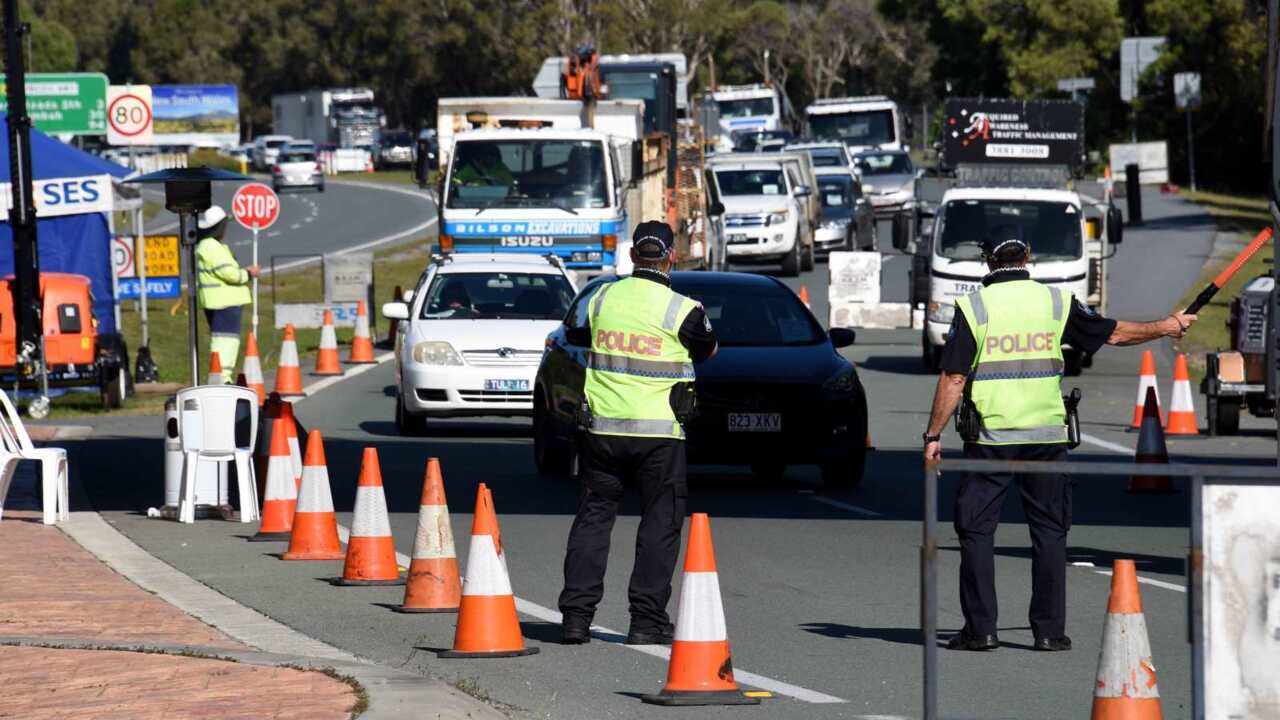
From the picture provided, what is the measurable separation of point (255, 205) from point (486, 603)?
22.0 meters

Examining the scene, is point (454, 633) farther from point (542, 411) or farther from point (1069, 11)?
point (1069, 11)

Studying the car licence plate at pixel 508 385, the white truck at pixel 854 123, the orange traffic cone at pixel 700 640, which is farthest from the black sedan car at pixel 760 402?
the white truck at pixel 854 123

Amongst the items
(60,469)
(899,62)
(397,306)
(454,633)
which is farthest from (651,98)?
(899,62)

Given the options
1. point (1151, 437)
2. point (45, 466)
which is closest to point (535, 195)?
point (1151, 437)

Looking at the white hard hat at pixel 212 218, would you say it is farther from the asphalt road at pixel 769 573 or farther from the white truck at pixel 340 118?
the white truck at pixel 340 118

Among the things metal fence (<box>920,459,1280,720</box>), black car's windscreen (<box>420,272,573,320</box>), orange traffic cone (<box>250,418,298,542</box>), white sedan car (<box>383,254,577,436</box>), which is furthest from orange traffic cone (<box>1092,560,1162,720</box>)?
black car's windscreen (<box>420,272,573,320</box>)

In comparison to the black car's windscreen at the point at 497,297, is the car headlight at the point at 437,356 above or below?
below

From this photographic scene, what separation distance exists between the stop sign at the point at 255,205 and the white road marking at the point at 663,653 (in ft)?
64.7

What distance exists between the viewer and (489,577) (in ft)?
29.2

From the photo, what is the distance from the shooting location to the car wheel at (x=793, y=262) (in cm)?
3988

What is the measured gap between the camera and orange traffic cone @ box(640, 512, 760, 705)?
8.15 meters

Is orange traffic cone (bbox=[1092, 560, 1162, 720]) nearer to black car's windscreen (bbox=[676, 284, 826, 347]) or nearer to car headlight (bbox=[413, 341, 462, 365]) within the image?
black car's windscreen (bbox=[676, 284, 826, 347])

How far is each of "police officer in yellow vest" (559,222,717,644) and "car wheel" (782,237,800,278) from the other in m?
30.4

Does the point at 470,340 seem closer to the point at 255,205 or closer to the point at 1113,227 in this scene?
the point at 1113,227
